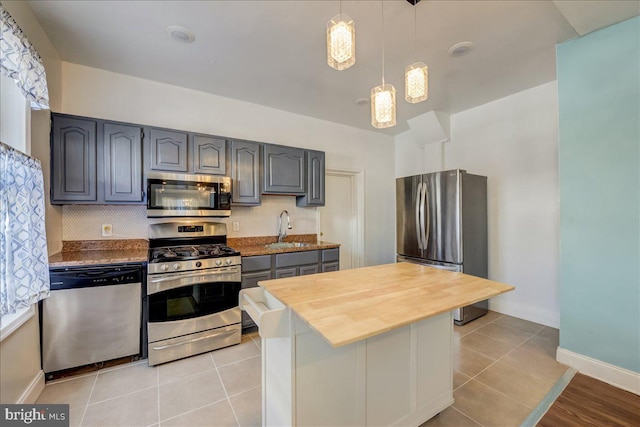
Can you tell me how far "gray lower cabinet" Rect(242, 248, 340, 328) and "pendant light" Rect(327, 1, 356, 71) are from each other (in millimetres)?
2172

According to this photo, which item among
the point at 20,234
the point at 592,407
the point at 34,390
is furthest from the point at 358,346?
the point at 34,390

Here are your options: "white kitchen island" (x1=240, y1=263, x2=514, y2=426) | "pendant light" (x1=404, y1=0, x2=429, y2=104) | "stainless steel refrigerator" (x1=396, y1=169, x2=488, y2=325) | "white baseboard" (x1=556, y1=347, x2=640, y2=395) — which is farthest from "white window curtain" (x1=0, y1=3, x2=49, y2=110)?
"white baseboard" (x1=556, y1=347, x2=640, y2=395)

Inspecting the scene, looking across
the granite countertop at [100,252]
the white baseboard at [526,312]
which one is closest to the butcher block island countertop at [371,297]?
the granite countertop at [100,252]

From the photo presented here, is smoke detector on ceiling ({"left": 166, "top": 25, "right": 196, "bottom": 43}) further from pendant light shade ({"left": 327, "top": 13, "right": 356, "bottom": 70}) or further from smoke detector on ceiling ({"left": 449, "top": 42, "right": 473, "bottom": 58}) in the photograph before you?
smoke detector on ceiling ({"left": 449, "top": 42, "right": 473, "bottom": 58})

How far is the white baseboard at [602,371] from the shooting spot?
1.98 m

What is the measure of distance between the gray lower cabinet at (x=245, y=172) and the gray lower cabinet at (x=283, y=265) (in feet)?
2.43

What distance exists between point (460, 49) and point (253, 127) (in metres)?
2.50

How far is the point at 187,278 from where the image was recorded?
2.46 meters

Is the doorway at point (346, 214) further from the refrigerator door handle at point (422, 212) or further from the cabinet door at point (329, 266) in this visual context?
the refrigerator door handle at point (422, 212)

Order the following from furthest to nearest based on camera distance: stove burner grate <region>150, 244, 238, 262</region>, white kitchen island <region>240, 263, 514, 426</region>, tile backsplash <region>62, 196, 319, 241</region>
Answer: tile backsplash <region>62, 196, 319, 241</region>
stove burner grate <region>150, 244, 238, 262</region>
white kitchen island <region>240, 263, 514, 426</region>

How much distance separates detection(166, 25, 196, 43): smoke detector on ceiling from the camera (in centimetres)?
210

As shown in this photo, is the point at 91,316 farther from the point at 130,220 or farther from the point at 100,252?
the point at 130,220

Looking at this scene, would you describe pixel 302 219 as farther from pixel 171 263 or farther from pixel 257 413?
pixel 257 413

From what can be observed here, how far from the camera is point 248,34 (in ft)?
7.15
